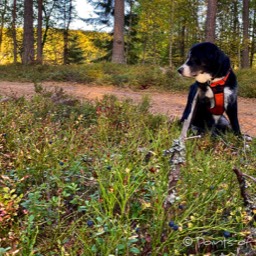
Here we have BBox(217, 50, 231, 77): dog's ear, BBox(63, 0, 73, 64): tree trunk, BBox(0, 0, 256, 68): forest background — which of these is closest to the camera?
BBox(217, 50, 231, 77): dog's ear

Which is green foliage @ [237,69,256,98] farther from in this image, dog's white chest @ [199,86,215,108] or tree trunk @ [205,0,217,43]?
dog's white chest @ [199,86,215,108]

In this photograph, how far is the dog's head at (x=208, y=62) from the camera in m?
4.16

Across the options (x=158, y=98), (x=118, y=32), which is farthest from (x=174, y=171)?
(x=118, y=32)

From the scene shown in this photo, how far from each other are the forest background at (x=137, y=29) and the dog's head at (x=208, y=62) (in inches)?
402

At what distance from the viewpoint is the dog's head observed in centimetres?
416

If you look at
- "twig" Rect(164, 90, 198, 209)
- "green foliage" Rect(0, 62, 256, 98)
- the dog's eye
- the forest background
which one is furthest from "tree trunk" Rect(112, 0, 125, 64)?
"twig" Rect(164, 90, 198, 209)

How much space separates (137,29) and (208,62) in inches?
923

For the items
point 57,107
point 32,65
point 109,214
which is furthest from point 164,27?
point 109,214

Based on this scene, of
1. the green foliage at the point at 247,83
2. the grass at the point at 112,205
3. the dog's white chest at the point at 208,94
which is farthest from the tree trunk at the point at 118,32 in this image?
the grass at the point at 112,205

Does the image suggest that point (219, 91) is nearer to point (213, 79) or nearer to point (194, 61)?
point (213, 79)

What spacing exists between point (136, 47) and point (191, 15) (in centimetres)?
667

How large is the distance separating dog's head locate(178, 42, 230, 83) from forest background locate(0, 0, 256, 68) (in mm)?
10214

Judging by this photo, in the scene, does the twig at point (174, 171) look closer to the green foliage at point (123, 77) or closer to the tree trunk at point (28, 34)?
the green foliage at point (123, 77)

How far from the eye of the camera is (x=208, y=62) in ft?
13.7
